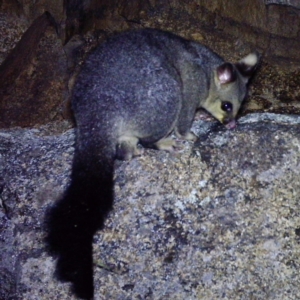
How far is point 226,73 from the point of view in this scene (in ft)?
13.8

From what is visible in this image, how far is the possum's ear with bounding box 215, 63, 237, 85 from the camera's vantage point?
4195 millimetres

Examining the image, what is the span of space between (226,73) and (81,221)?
1.64 m

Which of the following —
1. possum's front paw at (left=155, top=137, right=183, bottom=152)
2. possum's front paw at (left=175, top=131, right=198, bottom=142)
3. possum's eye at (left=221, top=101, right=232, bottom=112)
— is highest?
possum's eye at (left=221, top=101, right=232, bottom=112)

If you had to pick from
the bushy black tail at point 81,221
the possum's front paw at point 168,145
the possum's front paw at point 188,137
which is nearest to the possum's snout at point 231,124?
the possum's front paw at point 188,137

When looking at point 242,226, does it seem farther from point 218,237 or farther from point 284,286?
point 284,286

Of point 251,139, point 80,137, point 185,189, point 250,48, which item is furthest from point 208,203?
point 250,48

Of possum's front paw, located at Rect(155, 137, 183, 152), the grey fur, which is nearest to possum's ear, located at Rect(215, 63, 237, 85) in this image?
the grey fur

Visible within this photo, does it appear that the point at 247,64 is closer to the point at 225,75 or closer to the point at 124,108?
the point at 225,75

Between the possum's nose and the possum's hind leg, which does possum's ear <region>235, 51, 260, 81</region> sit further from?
the possum's hind leg

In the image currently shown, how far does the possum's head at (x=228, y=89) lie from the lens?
424cm

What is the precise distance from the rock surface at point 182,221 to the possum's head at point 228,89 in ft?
0.71

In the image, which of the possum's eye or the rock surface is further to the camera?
the possum's eye

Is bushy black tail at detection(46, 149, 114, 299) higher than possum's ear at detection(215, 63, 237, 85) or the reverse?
the reverse

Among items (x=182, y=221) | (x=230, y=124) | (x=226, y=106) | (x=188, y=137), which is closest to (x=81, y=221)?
(x=182, y=221)
